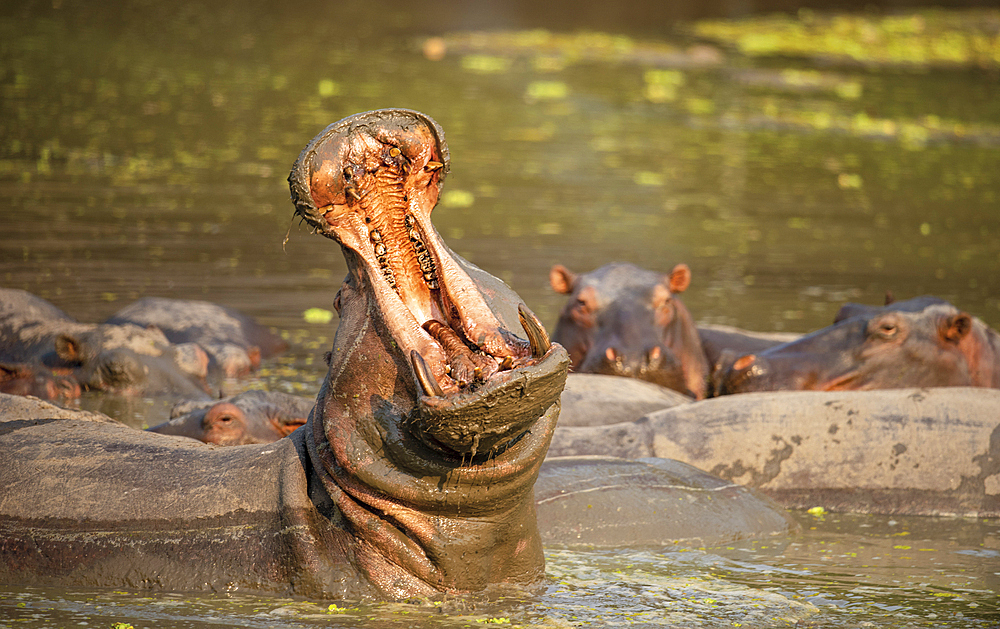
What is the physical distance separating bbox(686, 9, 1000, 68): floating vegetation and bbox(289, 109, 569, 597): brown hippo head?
94.2ft

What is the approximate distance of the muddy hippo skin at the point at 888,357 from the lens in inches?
283

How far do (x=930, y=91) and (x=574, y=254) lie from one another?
54.6ft

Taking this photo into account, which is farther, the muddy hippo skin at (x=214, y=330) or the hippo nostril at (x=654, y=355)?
the muddy hippo skin at (x=214, y=330)

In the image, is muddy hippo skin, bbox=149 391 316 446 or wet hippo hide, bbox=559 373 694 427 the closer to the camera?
muddy hippo skin, bbox=149 391 316 446

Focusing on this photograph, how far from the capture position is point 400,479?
4.23 metres

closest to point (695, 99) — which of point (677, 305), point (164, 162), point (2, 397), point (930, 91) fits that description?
point (930, 91)

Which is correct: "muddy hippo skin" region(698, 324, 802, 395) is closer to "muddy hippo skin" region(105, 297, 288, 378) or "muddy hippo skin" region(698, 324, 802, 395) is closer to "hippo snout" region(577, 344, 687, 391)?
"hippo snout" region(577, 344, 687, 391)

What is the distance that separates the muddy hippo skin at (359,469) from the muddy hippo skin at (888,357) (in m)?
2.99

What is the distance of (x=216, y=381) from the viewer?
8.62 m

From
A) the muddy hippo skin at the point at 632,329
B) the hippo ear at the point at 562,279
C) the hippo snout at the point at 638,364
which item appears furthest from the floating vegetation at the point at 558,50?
the hippo snout at the point at 638,364

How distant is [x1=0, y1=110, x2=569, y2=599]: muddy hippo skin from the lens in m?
4.18

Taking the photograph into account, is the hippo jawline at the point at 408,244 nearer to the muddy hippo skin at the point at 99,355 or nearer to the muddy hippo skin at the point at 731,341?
the muddy hippo skin at the point at 99,355

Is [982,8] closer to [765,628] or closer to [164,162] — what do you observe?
[164,162]

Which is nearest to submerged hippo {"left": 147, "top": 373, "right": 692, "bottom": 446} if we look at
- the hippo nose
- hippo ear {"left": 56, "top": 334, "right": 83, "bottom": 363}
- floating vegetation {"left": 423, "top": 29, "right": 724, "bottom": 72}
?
the hippo nose
